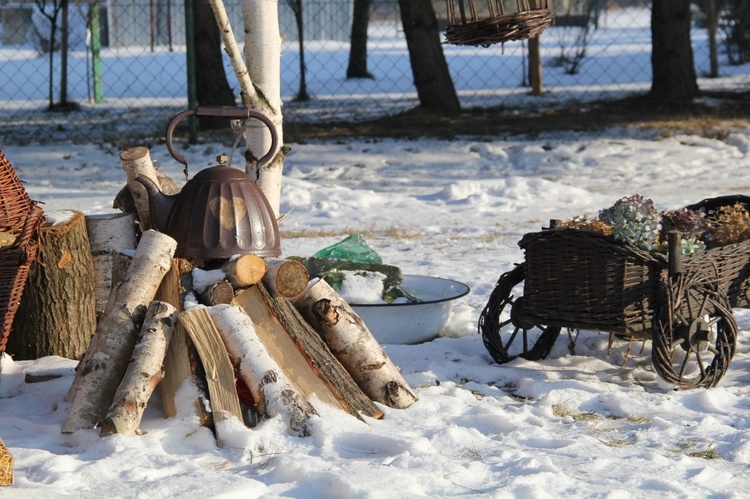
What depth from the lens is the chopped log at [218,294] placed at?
3471 millimetres

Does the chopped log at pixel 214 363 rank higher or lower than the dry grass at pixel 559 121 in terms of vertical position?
lower

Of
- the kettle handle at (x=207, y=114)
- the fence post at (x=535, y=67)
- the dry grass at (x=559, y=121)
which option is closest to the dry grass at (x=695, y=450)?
the kettle handle at (x=207, y=114)

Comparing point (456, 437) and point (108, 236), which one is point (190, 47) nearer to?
point (108, 236)

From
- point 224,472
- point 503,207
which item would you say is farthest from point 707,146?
point 224,472

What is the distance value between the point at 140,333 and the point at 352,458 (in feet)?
2.95

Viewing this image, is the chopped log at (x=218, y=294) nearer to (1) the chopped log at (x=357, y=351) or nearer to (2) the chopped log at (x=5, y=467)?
(1) the chopped log at (x=357, y=351)

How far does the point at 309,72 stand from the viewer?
2125 cm

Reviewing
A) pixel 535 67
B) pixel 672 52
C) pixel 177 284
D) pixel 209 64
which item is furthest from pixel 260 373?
pixel 535 67

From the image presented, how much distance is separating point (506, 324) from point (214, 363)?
139 centimetres

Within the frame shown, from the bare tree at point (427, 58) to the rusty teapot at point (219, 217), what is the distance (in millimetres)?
8819

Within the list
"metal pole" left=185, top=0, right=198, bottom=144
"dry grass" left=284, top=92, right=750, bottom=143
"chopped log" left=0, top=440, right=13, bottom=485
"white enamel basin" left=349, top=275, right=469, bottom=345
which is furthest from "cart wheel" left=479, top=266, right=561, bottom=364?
"dry grass" left=284, top=92, right=750, bottom=143

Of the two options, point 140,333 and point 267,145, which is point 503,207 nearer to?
point 267,145

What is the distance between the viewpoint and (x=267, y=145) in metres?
4.43

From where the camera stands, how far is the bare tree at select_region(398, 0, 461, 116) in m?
12.3
